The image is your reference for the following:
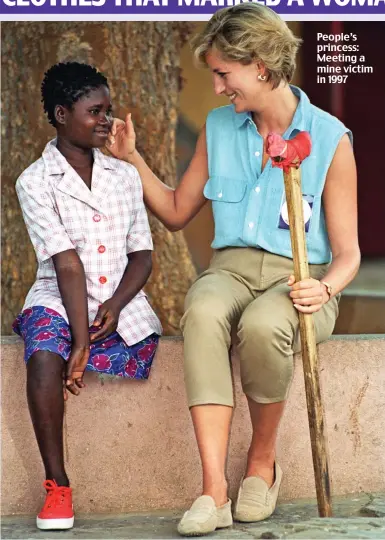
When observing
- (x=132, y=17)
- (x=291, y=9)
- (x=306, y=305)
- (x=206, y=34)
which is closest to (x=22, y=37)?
(x=132, y=17)

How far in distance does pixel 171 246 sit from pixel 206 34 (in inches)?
86.8

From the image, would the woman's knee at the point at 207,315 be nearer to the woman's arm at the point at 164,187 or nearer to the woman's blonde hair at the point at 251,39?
the woman's arm at the point at 164,187

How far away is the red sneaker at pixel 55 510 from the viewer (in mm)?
3768

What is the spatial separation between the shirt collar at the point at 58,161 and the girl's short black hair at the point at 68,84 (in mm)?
109

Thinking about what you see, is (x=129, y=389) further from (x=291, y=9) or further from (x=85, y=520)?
(x=291, y=9)

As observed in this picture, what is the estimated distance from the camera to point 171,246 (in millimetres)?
6023

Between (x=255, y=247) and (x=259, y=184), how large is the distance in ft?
0.71

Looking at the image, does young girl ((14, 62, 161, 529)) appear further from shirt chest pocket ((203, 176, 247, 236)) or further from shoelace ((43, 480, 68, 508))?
shirt chest pocket ((203, 176, 247, 236))

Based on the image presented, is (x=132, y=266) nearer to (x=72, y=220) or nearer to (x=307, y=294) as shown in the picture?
(x=72, y=220)

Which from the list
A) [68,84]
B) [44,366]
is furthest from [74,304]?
[68,84]

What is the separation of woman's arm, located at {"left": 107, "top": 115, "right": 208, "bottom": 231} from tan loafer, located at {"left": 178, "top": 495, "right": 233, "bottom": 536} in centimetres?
114

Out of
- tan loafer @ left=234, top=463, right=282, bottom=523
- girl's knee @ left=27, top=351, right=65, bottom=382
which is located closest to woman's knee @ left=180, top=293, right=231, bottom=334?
girl's knee @ left=27, top=351, right=65, bottom=382

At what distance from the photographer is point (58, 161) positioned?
4016 millimetres

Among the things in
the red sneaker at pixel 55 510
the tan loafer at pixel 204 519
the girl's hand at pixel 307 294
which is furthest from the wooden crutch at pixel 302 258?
the red sneaker at pixel 55 510
